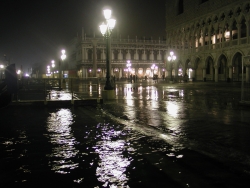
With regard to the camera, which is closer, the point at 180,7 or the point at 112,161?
the point at 112,161

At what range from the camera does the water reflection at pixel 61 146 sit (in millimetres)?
4691

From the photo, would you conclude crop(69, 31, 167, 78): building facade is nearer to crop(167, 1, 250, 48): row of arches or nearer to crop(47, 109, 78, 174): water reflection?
crop(167, 1, 250, 48): row of arches

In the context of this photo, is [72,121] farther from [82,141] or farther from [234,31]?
[234,31]

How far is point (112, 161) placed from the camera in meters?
4.92

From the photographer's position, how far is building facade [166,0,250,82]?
136ft

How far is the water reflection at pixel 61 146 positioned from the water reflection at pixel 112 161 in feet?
1.63

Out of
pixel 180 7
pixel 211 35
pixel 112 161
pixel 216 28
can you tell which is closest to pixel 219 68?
pixel 211 35

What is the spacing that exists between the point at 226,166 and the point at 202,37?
49.3 m

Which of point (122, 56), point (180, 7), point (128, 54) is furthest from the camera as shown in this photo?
point (128, 54)

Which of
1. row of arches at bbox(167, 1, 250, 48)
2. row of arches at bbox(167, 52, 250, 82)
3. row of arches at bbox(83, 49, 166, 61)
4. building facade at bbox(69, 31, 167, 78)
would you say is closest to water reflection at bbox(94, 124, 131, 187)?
row of arches at bbox(167, 52, 250, 82)

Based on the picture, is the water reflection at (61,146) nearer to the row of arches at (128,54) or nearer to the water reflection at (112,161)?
the water reflection at (112,161)

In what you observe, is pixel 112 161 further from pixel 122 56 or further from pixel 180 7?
pixel 122 56

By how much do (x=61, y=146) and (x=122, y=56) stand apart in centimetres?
8958

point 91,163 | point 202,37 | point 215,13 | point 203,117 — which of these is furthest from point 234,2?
point 91,163
